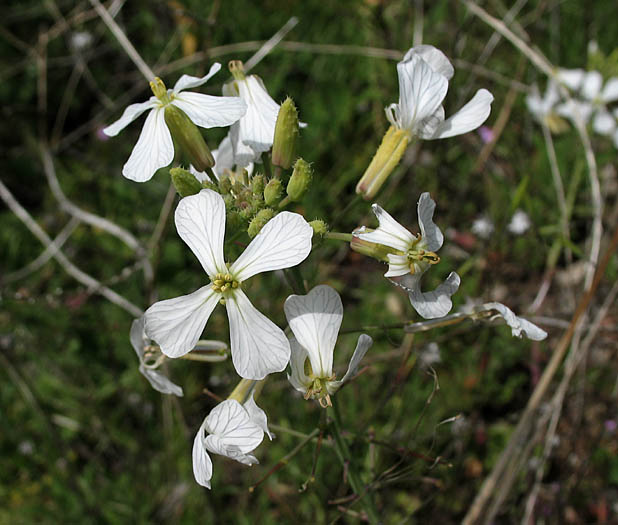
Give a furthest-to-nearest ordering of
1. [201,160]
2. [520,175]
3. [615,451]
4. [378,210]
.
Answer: [520,175]
[615,451]
[201,160]
[378,210]

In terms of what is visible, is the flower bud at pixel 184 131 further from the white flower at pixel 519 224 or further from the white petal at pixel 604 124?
the white petal at pixel 604 124

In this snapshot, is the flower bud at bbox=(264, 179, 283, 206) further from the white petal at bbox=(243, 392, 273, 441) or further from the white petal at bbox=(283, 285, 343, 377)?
the white petal at bbox=(243, 392, 273, 441)

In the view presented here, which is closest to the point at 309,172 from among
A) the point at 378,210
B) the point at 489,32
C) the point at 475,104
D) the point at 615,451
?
the point at 378,210

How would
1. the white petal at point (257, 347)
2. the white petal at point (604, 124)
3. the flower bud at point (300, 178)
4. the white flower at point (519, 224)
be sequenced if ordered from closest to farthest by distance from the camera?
the white petal at point (257, 347) < the flower bud at point (300, 178) < the white flower at point (519, 224) < the white petal at point (604, 124)

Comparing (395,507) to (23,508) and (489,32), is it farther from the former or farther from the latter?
(489,32)

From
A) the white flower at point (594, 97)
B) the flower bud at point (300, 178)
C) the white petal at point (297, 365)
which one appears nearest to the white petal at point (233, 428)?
the white petal at point (297, 365)

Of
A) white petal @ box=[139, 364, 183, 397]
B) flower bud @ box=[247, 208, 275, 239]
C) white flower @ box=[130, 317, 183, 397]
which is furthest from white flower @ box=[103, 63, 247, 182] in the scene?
white petal @ box=[139, 364, 183, 397]

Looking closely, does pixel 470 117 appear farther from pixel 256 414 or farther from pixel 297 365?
pixel 256 414
